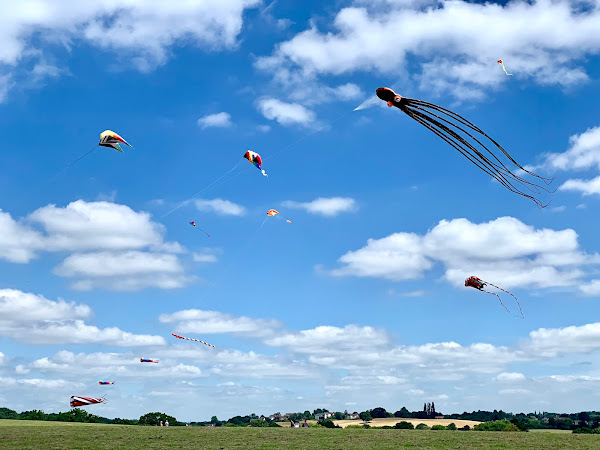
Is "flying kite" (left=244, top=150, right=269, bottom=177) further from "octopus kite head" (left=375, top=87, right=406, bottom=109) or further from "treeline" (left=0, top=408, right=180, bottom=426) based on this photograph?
"treeline" (left=0, top=408, right=180, bottom=426)

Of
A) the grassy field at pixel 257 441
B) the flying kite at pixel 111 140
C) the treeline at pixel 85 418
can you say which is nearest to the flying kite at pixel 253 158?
the flying kite at pixel 111 140

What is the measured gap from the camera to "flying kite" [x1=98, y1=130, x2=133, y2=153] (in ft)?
137

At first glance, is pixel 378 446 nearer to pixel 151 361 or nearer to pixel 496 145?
pixel 151 361

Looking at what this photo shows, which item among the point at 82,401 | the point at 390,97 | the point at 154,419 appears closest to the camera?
the point at 390,97

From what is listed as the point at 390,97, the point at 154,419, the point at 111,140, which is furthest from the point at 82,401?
the point at 154,419

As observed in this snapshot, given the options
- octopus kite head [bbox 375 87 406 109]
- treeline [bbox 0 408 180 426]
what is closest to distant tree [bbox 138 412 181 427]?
treeline [bbox 0 408 180 426]

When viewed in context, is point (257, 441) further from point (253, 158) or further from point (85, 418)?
point (85, 418)

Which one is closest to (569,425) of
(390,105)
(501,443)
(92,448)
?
(501,443)

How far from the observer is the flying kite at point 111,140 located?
41719mm

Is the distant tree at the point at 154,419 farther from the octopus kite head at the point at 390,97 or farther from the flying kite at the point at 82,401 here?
the octopus kite head at the point at 390,97

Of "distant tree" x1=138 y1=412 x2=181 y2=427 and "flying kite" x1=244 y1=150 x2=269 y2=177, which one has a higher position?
"flying kite" x1=244 y1=150 x2=269 y2=177

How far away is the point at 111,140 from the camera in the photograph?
4194 cm

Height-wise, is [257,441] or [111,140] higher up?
[111,140]

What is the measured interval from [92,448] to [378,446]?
2606 cm
